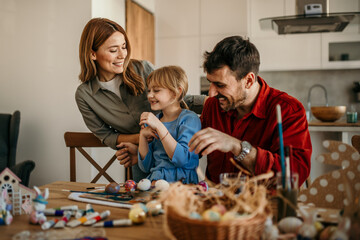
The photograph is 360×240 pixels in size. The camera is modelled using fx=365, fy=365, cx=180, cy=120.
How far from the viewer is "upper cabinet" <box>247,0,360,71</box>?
4.52 meters

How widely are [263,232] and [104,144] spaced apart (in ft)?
4.63

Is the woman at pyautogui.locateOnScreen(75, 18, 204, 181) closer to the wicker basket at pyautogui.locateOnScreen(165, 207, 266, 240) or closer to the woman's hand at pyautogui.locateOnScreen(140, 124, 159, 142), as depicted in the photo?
the woman's hand at pyautogui.locateOnScreen(140, 124, 159, 142)

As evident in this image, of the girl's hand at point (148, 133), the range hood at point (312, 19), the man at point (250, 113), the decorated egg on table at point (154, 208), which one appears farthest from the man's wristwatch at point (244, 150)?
the range hood at point (312, 19)

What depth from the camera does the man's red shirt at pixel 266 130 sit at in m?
1.40

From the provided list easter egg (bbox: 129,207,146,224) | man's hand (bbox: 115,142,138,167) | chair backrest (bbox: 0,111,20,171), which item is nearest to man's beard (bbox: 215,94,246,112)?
man's hand (bbox: 115,142,138,167)

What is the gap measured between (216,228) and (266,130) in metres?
0.88

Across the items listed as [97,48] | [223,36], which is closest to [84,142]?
[97,48]

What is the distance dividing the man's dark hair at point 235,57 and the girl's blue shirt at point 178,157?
0.98ft

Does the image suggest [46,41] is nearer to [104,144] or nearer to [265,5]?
[104,144]

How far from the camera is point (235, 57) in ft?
5.01

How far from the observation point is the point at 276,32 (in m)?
4.62

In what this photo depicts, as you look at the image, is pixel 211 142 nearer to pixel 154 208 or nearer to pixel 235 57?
pixel 154 208

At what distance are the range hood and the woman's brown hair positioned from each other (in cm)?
230

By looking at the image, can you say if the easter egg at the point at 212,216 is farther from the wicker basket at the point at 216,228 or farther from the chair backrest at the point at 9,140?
the chair backrest at the point at 9,140
